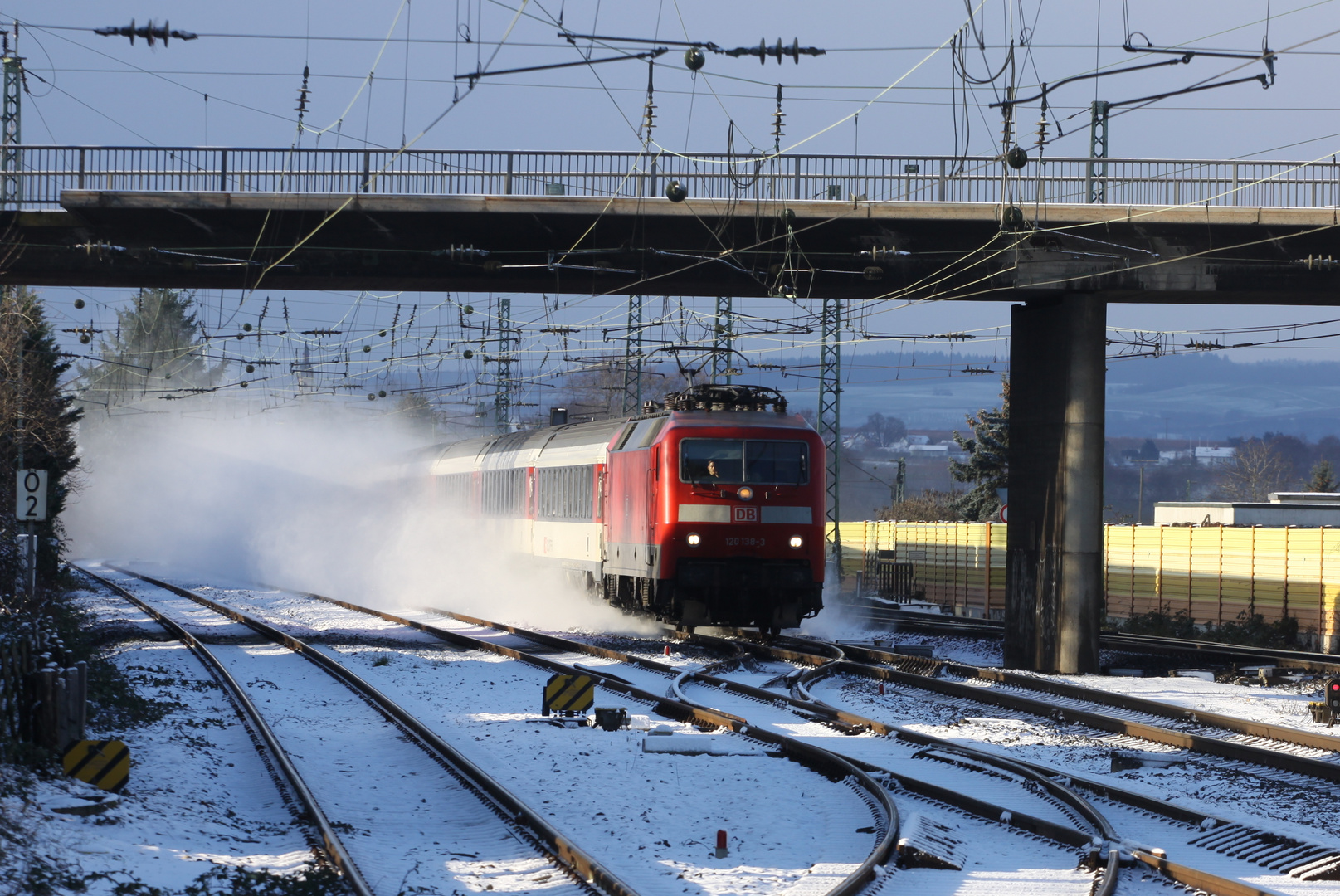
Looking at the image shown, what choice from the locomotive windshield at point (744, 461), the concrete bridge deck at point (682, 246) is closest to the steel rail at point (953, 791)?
the locomotive windshield at point (744, 461)

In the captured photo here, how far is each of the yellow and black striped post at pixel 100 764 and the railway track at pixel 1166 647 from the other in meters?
15.3

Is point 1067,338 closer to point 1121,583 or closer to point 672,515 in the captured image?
point 672,515

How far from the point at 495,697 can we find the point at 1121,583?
23845mm

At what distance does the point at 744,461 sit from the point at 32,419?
50.5 ft

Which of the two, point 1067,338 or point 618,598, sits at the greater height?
point 1067,338

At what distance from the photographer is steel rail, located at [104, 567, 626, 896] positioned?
810 cm

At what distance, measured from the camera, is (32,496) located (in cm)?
1922

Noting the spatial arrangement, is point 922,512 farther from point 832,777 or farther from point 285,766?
point 285,766

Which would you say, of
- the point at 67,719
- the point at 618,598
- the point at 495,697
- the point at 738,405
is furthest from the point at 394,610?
the point at 67,719

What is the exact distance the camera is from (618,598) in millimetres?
24844

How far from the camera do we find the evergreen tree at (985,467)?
208 ft

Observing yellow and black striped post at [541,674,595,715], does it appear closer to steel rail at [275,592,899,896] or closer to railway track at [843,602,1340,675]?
steel rail at [275,592,899,896]

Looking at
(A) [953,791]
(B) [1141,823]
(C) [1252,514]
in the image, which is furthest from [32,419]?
(C) [1252,514]

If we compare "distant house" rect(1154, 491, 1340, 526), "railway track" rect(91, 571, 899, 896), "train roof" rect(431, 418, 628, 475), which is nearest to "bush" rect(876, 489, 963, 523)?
"distant house" rect(1154, 491, 1340, 526)
